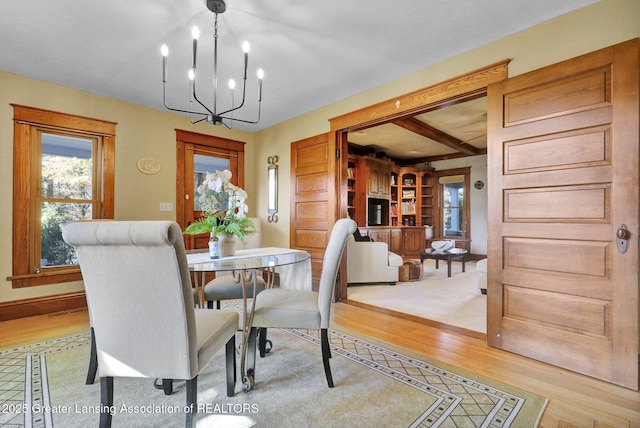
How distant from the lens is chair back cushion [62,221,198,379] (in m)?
1.15

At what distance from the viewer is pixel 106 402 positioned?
51.1 inches

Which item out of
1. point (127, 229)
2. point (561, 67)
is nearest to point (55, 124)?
point (127, 229)

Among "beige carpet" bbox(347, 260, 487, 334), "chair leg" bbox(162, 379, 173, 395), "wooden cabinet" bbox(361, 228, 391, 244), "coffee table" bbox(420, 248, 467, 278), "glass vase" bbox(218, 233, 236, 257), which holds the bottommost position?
"beige carpet" bbox(347, 260, 487, 334)

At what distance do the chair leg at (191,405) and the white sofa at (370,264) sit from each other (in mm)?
3299

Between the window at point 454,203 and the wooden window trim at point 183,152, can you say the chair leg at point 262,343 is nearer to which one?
the wooden window trim at point 183,152

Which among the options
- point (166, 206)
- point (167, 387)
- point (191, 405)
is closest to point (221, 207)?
point (167, 387)

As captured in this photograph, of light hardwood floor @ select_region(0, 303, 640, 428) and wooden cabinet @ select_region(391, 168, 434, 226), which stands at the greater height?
wooden cabinet @ select_region(391, 168, 434, 226)

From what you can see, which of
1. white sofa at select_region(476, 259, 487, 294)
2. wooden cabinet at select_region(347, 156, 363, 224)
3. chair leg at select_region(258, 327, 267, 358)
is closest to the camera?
chair leg at select_region(258, 327, 267, 358)

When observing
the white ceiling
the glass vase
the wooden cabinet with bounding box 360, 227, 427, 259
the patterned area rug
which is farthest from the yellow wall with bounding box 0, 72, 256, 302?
the wooden cabinet with bounding box 360, 227, 427, 259

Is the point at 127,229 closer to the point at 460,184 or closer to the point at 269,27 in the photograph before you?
the point at 269,27

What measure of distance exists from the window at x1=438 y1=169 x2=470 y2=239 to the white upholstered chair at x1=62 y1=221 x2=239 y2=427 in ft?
23.7

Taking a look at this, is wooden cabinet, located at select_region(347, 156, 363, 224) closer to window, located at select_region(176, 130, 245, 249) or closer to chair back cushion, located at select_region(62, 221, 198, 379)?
window, located at select_region(176, 130, 245, 249)

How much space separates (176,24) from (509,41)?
2544 mm

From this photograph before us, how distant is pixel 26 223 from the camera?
3104 mm
